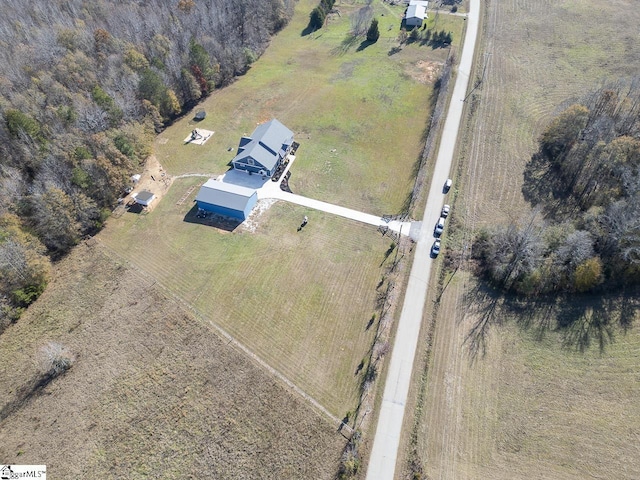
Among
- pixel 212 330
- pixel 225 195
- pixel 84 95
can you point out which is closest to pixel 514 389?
pixel 212 330

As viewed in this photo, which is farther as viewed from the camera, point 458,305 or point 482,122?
point 482,122

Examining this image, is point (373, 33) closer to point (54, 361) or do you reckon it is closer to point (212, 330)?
point (212, 330)

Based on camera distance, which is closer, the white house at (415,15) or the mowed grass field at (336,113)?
the mowed grass field at (336,113)

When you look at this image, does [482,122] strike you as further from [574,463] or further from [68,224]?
[68,224]

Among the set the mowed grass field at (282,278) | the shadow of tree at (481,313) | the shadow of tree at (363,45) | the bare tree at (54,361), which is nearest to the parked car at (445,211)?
the mowed grass field at (282,278)

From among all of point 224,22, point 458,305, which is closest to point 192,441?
point 458,305

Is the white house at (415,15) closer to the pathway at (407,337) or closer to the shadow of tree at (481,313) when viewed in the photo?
the pathway at (407,337)
